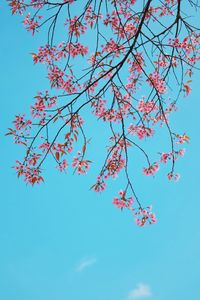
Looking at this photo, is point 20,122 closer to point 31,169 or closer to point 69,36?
point 31,169

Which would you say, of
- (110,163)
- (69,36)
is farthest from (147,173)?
(69,36)

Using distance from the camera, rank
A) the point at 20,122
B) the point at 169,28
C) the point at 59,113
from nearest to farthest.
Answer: the point at 59,113 → the point at 169,28 → the point at 20,122

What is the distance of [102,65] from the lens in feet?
20.7

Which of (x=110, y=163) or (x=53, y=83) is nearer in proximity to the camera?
(x=110, y=163)

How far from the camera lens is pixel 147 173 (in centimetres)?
752

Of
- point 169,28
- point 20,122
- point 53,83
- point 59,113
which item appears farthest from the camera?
point 53,83

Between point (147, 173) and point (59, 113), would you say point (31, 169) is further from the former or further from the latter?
point (147, 173)

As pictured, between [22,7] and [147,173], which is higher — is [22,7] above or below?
above

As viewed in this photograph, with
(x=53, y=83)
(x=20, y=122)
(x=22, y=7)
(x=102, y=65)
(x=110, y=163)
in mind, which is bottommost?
(x=110, y=163)

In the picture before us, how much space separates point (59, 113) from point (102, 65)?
39.9 inches

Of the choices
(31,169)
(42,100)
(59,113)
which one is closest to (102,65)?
(59,113)

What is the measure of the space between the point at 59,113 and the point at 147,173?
2236 millimetres

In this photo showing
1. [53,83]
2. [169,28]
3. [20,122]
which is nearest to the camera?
[169,28]

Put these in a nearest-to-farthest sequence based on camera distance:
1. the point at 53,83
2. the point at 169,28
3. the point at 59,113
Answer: the point at 59,113, the point at 169,28, the point at 53,83
